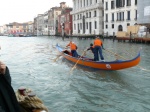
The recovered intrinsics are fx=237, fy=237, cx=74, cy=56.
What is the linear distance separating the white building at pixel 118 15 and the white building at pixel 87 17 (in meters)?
3.01

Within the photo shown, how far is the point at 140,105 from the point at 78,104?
1703mm

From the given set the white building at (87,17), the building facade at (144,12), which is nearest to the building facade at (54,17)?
the white building at (87,17)

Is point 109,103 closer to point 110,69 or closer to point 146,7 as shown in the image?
point 110,69

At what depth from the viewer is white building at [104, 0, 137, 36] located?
144 ft

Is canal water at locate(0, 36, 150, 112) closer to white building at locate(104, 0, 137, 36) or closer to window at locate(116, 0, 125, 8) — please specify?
white building at locate(104, 0, 137, 36)

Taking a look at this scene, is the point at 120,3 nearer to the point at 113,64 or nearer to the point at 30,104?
the point at 113,64

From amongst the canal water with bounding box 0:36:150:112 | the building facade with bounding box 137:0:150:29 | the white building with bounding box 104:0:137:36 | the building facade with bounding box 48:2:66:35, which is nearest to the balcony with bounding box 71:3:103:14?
the white building with bounding box 104:0:137:36

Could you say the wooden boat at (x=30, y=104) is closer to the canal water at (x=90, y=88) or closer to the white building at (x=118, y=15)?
the canal water at (x=90, y=88)

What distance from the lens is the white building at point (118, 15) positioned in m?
43.8

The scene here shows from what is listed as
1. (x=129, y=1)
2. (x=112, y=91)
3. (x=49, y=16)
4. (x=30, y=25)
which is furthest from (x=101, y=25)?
(x=30, y=25)

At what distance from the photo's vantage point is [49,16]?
3595 inches

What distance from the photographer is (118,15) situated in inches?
1870

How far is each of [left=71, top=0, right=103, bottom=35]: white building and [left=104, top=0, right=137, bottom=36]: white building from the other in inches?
119

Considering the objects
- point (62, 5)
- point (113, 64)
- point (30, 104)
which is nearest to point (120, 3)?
point (113, 64)
